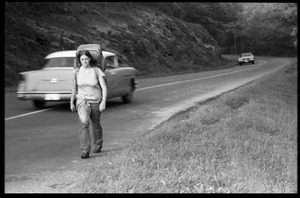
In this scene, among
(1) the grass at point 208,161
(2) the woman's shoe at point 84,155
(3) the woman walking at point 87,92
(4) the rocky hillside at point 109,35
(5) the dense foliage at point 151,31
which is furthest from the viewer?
(5) the dense foliage at point 151,31

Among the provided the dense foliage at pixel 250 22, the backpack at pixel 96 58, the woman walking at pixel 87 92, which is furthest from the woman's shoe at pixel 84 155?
the dense foliage at pixel 250 22

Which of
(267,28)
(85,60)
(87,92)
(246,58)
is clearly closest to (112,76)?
(87,92)

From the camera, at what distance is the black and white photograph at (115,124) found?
17.9 ft

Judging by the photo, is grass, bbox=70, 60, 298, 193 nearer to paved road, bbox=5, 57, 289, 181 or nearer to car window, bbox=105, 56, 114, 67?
paved road, bbox=5, 57, 289, 181

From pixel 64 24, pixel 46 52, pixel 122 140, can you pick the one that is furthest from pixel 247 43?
pixel 122 140

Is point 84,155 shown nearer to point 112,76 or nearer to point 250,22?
point 112,76

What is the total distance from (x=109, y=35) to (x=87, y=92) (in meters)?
20.6

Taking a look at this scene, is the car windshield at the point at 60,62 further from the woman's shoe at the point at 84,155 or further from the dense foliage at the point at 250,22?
the dense foliage at the point at 250,22

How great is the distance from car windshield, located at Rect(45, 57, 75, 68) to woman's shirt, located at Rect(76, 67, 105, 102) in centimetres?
491

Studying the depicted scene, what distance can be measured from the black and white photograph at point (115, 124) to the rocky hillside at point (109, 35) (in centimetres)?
9

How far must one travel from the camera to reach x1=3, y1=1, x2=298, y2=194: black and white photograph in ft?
17.9

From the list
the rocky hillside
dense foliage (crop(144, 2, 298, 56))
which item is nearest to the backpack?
the rocky hillside

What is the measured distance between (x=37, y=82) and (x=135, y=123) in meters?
2.49

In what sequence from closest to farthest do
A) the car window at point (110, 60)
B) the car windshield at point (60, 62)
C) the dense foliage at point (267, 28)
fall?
the car windshield at point (60, 62), the car window at point (110, 60), the dense foliage at point (267, 28)
